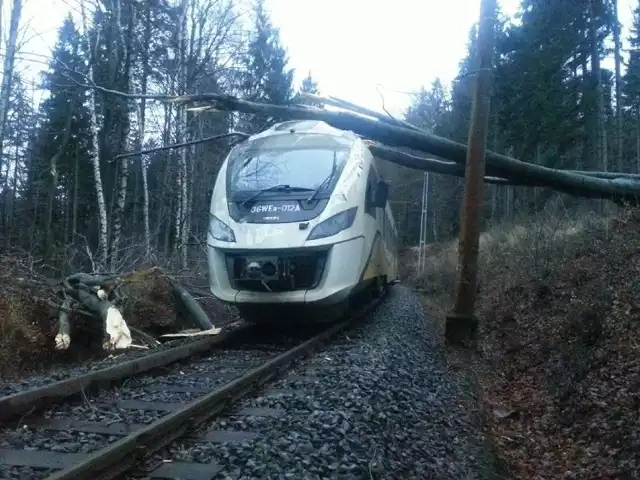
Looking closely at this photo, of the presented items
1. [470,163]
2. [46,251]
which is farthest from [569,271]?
[46,251]

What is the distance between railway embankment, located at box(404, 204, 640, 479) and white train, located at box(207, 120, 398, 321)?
6.87 feet

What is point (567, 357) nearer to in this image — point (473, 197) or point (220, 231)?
point (473, 197)

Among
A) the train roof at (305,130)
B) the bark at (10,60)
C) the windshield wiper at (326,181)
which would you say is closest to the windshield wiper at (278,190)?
the windshield wiper at (326,181)

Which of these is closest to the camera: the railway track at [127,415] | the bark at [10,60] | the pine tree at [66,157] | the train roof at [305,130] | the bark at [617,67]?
the railway track at [127,415]

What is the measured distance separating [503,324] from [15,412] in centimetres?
823

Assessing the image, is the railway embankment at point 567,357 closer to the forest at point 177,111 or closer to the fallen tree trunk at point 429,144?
the fallen tree trunk at point 429,144

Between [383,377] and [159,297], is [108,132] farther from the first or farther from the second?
[383,377]

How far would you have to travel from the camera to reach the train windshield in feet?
29.0

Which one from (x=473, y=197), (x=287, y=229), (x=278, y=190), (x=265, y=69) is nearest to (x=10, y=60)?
(x=278, y=190)

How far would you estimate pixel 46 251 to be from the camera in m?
20.1

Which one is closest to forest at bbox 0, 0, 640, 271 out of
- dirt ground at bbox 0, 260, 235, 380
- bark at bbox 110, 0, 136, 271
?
bark at bbox 110, 0, 136, 271

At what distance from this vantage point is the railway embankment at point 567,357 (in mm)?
4996

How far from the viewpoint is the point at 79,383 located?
16.1 feet

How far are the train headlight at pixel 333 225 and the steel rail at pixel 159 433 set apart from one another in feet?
7.73
